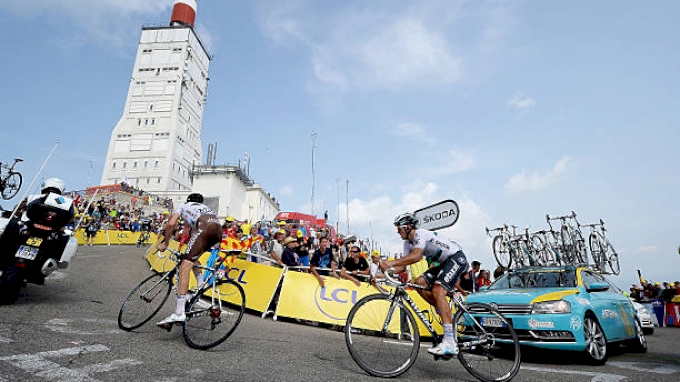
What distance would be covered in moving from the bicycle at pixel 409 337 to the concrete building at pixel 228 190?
62.4 metres

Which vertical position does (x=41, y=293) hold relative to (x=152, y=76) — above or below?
below

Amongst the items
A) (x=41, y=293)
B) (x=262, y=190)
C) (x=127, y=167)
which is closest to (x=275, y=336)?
(x=41, y=293)

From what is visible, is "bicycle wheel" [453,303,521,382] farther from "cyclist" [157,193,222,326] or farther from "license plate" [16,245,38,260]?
"license plate" [16,245,38,260]

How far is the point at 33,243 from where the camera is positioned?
5715 millimetres

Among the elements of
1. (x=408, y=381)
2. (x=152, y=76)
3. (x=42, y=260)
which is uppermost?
(x=152, y=76)

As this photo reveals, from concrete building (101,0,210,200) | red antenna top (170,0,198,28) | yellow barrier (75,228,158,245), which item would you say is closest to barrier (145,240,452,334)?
yellow barrier (75,228,158,245)

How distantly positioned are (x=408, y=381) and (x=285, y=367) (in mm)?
1297

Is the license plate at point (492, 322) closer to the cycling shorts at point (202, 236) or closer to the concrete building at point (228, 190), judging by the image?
the cycling shorts at point (202, 236)

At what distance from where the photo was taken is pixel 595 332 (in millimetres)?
5867

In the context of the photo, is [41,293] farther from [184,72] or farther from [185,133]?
[184,72]

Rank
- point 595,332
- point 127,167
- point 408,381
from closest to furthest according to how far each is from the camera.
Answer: point 408,381 < point 595,332 < point 127,167

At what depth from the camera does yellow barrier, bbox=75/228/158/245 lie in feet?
84.1

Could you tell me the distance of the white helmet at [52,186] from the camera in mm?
5906

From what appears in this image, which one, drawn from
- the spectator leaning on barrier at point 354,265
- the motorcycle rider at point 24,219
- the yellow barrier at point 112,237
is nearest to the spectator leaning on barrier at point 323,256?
the spectator leaning on barrier at point 354,265
